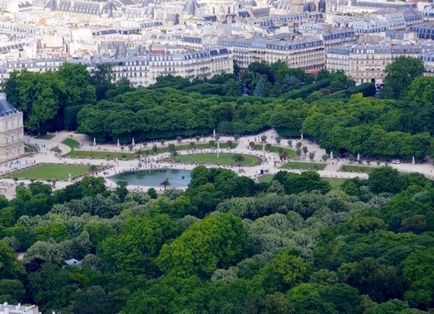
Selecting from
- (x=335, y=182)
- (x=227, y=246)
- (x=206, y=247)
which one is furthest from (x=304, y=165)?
(x=206, y=247)

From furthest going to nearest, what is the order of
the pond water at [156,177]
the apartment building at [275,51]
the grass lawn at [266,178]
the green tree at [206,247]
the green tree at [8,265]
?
the apartment building at [275,51] < the pond water at [156,177] < the grass lawn at [266,178] < the green tree at [206,247] < the green tree at [8,265]

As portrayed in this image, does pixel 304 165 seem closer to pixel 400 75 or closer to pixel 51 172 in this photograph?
pixel 51 172

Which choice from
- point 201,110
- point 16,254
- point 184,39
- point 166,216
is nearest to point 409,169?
point 201,110

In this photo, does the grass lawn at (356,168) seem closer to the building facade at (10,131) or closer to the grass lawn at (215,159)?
the grass lawn at (215,159)

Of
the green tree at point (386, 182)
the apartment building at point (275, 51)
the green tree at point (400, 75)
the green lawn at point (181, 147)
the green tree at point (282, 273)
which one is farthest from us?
the apartment building at point (275, 51)

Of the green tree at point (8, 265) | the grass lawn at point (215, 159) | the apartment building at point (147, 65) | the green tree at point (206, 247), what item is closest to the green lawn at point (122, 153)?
the grass lawn at point (215, 159)

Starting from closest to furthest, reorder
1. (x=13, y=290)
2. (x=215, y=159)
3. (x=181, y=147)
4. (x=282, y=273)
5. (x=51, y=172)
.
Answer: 1. (x=282, y=273)
2. (x=13, y=290)
3. (x=51, y=172)
4. (x=215, y=159)
5. (x=181, y=147)
